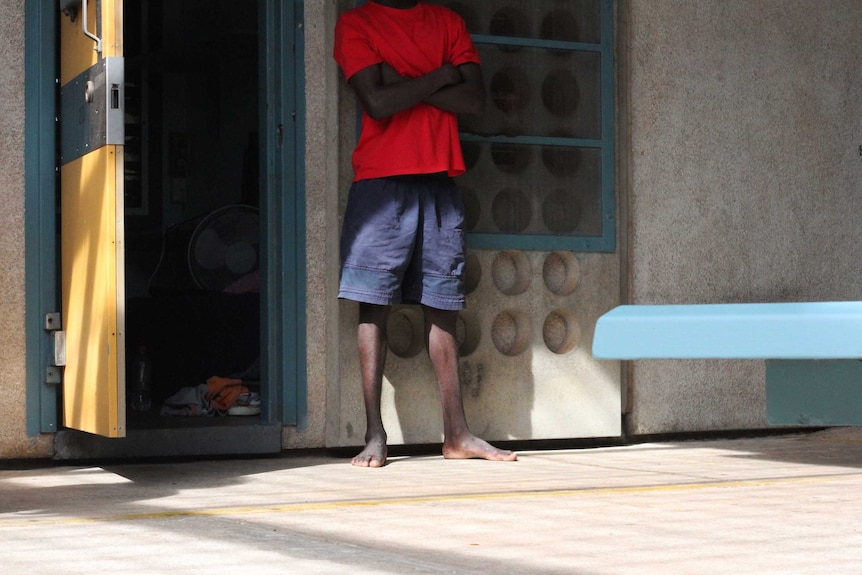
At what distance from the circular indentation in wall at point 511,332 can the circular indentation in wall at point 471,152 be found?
2.15 feet

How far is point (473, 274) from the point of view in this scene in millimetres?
5812

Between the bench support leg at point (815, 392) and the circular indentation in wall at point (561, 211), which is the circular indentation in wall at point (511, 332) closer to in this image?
the circular indentation in wall at point (561, 211)

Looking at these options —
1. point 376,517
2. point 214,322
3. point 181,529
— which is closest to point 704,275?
point 214,322

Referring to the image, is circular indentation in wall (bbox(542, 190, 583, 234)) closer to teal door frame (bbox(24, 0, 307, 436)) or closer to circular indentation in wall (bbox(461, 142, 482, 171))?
circular indentation in wall (bbox(461, 142, 482, 171))

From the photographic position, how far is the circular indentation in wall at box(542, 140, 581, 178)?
19.6 ft

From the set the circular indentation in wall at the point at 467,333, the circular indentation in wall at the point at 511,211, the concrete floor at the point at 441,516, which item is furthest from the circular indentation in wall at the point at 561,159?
the concrete floor at the point at 441,516

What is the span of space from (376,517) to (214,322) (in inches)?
153

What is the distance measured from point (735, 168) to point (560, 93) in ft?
3.36

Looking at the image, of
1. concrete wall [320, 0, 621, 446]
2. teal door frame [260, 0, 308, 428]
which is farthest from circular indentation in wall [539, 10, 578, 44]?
teal door frame [260, 0, 308, 428]

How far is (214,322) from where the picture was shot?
291 inches

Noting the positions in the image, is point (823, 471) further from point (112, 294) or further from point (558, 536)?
point (112, 294)

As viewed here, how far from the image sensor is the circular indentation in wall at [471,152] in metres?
5.79

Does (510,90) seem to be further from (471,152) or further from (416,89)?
(416,89)

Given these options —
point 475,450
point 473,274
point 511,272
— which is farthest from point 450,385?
point 511,272
